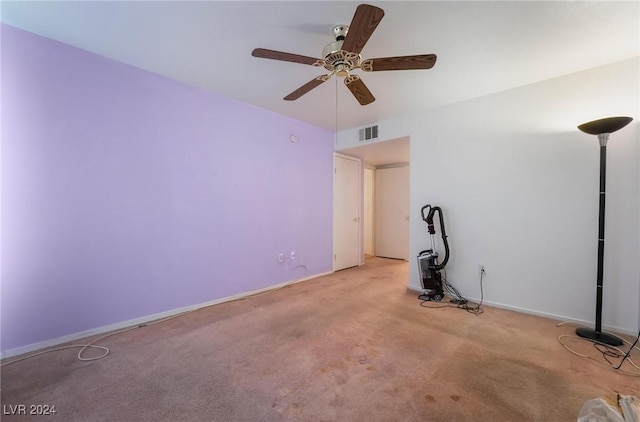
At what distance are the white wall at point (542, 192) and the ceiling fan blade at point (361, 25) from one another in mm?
2212

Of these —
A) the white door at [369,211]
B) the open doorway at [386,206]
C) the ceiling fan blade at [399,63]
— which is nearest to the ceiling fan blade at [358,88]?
the ceiling fan blade at [399,63]

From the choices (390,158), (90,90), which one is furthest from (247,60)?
(390,158)

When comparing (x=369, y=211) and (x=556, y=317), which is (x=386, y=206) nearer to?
(x=369, y=211)

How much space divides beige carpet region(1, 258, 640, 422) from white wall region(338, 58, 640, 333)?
0.47 m

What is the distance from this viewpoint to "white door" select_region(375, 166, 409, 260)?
5871 mm

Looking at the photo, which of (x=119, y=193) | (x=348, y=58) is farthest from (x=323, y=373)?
(x=119, y=193)

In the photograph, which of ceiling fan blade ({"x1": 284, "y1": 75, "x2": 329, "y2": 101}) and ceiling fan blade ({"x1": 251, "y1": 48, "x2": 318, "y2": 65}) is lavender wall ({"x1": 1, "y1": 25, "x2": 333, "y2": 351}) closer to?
ceiling fan blade ({"x1": 284, "y1": 75, "x2": 329, "y2": 101})

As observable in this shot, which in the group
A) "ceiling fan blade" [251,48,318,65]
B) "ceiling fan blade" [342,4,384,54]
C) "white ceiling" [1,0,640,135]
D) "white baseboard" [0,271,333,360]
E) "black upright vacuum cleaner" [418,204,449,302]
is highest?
"white ceiling" [1,0,640,135]

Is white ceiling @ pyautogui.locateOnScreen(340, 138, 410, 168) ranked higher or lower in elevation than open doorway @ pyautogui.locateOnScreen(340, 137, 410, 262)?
higher

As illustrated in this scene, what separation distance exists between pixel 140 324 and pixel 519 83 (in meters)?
4.69

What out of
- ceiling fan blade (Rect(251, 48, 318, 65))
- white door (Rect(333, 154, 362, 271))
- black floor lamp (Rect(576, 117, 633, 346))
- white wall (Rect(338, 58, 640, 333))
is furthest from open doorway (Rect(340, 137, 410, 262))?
ceiling fan blade (Rect(251, 48, 318, 65))

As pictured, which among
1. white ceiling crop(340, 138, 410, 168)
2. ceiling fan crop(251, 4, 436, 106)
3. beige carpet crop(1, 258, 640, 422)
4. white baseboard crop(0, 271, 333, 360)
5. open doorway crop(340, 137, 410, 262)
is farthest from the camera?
open doorway crop(340, 137, 410, 262)

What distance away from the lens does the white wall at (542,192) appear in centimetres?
237

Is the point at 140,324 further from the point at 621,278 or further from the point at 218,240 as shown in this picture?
the point at 621,278
